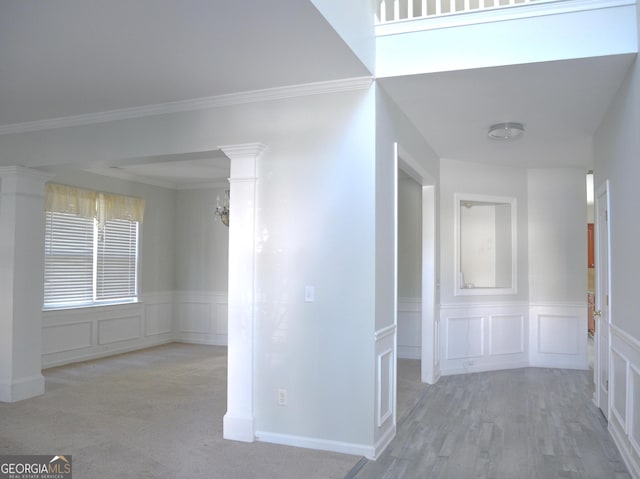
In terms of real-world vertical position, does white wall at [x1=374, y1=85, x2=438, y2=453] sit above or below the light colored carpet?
above

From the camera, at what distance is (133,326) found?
7746 mm

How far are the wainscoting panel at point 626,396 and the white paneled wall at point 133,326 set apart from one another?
220 inches

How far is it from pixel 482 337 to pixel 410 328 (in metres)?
1.09

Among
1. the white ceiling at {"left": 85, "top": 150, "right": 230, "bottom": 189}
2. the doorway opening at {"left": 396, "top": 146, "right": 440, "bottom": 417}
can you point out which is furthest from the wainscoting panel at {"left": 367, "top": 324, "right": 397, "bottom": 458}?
the white ceiling at {"left": 85, "top": 150, "right": 230, "bottom": 189}

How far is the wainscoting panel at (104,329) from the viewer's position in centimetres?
652

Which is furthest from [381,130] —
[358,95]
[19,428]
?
[19,428]

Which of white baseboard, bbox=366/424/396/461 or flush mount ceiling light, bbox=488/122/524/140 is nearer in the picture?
white baseboard, bbox=366/424/396/461

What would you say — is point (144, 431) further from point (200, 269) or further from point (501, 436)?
point (200, 269)

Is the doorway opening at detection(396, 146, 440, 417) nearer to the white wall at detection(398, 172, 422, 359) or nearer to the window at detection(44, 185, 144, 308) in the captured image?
the white wall at detection(398, 172, 422, 359)

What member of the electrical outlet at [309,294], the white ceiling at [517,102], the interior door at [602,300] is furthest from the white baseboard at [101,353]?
the interior door at [602,300]

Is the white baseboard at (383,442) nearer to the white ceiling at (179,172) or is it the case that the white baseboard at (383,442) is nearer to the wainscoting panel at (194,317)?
the white ceiling at (179,172)

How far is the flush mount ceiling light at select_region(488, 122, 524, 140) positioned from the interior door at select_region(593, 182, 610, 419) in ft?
2.87

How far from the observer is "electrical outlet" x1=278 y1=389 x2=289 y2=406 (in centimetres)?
378

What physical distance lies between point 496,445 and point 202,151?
315 cm
